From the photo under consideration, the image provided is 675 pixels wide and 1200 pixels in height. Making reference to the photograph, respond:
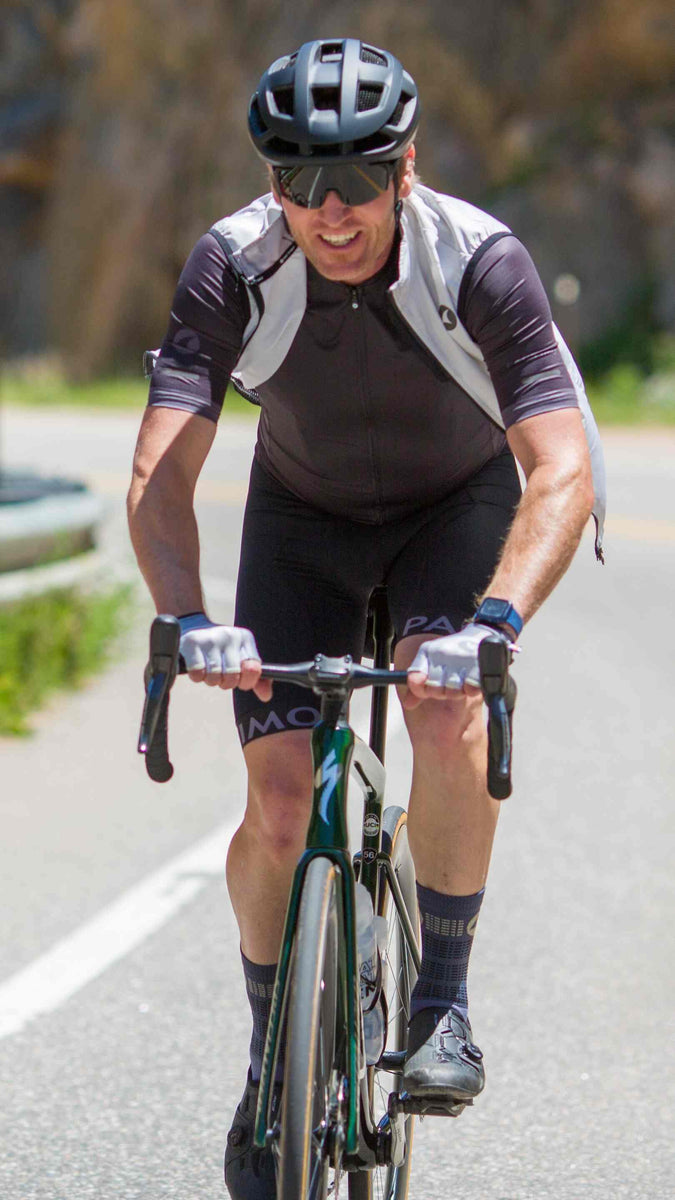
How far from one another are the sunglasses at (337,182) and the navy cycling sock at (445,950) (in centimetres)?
130

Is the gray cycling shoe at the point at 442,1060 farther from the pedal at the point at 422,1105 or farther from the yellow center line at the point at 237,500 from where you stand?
the yellow center line at the point at 237,500

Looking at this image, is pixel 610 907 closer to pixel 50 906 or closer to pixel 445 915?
pixel 50 906

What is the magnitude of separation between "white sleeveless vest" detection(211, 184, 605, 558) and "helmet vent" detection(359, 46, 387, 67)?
0.91 ft

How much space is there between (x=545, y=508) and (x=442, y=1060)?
103 cm

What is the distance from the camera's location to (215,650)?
2822 mm

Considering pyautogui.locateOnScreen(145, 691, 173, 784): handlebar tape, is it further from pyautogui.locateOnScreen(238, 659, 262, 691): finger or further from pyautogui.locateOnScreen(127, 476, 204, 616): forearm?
pyautogui.locateOnScreen(127, 476, 204, 616): forearm

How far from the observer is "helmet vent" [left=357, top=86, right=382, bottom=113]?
3104mm

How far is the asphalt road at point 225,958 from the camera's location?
153 inches

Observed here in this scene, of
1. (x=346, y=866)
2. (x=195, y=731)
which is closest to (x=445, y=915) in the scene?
(x=346, y=866)

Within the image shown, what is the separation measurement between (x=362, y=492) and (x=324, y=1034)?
1148mm

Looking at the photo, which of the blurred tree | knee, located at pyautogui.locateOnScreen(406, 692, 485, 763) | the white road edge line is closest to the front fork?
knee, located at pyautogui.locateOnScreen(406, 692, 485, 763)

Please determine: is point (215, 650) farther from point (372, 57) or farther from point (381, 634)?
point (372, 57)

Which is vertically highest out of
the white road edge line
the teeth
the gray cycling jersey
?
the teeth

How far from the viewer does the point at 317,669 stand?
287 cm
